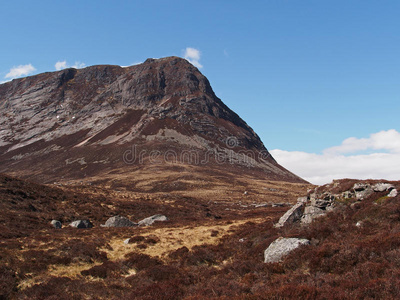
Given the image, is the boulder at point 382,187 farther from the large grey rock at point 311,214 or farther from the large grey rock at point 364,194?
the large grey rock at point 311,214

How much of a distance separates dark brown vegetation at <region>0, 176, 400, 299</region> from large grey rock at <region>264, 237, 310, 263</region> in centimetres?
66

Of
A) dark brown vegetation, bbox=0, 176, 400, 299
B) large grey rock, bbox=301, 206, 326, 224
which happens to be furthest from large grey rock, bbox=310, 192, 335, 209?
dark brown vegetation, bbox=0, 176, 400, 299

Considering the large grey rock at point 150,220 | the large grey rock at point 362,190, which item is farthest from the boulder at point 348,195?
the large grey rock at point 150,220

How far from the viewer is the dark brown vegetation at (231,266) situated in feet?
32.5

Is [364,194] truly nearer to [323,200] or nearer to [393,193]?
[393,193]

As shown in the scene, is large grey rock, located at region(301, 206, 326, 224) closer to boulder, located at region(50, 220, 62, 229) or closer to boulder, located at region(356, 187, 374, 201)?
boulder, located at region(356, 187, 374, 201)

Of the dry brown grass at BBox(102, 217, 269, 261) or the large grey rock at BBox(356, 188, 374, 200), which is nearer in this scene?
Result: the dry brown grass at BBox(102, 217, 269, 261)

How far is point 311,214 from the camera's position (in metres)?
21.7

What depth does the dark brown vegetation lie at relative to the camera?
9906mm

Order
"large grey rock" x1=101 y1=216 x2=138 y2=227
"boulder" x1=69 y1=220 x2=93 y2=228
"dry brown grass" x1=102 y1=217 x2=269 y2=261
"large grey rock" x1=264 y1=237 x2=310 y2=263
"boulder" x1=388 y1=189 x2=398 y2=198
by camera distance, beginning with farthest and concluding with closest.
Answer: "large grey rock" x1=101 y1=216 x2=138 y2=227 < "boulder" x1=69 y1=220 x2=93 y2=228 < "dry brown grass" x1=102 y1=217 x2=269 y2=261 < "boulder" x1=388 y1=189 x2=398 y2=198 < "large grey rock" x1=264 y1=237 x2=310 y2=263

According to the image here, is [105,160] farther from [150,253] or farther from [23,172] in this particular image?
[150,253]

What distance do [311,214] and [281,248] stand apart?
810cm

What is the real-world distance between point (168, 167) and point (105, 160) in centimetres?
4089

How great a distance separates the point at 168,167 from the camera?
129 meters
